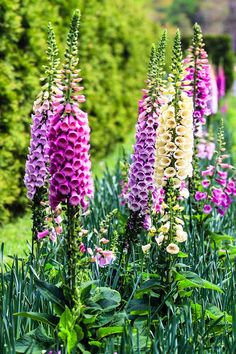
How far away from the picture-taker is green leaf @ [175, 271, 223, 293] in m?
3.16

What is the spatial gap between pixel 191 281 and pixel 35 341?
73 centimetres

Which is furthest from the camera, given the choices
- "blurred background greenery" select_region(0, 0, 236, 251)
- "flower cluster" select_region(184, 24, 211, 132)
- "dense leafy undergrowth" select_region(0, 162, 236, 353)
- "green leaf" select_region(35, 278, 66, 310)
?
"blurred background greenery" select_region(0, 0, 236, 251)

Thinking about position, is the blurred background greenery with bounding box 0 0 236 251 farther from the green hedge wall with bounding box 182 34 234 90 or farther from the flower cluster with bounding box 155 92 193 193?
the green hedge wall with bounding box 182 34 234 90

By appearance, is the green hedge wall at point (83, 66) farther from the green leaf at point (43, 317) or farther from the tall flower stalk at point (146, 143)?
the green leaf at point (43, 317)

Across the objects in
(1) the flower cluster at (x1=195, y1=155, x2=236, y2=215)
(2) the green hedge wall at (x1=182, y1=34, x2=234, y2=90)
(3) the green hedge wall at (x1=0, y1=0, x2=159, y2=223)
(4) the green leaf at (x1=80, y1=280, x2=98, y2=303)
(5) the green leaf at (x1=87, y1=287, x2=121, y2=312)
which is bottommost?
(5) the green leaf at (x1=87, y1=287, x2=121, y2=312)

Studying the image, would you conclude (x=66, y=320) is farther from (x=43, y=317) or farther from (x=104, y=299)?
(x=104, y=299)

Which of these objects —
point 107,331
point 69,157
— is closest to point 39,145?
point 69,157

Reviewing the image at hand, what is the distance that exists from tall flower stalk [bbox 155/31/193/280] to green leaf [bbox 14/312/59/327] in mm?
564

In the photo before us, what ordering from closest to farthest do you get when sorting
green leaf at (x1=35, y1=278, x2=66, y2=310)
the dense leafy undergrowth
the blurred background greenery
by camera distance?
the dense leafy undergrowth, green leaf at (x1=35, y1=278, x2=66, y2=310), the blurred background greenery

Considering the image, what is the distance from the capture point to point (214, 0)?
160 feet

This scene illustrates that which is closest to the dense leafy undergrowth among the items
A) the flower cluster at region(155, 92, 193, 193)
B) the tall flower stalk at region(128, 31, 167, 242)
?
the tall flower stalk at region(128, 31, 167, 242)

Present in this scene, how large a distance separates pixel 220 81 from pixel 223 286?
8.27 metres

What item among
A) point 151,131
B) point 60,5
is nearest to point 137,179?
point 151,131

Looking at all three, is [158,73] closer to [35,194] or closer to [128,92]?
[35,194]
